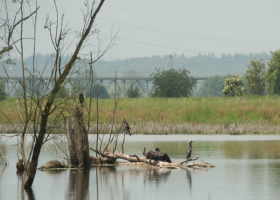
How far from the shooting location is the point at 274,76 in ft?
236

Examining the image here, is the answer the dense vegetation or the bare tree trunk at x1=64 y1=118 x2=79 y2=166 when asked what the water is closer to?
the bare tree trunk at x1=64 y1=118 x2=79 y2=166

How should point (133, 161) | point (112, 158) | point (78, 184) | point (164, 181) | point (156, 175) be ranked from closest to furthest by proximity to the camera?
point (78, 184), point (164, 181), point (156, 175), point (112, 158), point (133, 161)

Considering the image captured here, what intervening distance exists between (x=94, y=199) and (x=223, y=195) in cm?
269

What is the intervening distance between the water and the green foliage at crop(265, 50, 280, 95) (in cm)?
5045

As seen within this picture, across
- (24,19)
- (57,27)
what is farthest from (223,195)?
(24,19)

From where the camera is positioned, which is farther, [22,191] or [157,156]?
[157,156]

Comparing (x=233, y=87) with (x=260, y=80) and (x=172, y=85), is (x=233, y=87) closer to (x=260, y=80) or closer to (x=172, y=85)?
(x=260, y=80)

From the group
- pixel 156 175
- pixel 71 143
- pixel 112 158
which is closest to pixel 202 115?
pixel 112 158

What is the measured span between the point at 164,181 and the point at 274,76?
58.4 m

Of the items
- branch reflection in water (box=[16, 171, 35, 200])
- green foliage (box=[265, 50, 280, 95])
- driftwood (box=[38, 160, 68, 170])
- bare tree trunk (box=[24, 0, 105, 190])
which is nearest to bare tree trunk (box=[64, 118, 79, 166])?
driftwood (box=[38, 160, 68, 170])

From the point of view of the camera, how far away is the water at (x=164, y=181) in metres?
13.6

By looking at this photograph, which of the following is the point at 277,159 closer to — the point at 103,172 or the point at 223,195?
the point at 103,172

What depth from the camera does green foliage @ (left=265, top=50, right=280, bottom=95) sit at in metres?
71.8

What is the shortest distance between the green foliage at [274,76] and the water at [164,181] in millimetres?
50449
